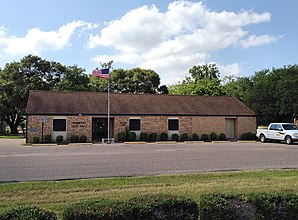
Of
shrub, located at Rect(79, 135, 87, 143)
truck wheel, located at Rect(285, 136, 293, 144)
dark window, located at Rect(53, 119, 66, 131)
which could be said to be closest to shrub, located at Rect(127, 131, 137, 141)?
shrub, located at Rect(79, 135, 87, 143)

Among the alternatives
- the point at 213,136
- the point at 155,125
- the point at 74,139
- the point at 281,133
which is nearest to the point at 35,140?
the point at 74,139

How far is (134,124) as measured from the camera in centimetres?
3031

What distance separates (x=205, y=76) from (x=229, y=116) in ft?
108

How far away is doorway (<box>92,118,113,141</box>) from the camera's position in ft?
98.5

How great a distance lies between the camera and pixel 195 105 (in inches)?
1344

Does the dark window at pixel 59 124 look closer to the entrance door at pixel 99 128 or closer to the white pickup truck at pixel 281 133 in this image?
the entrance door at pixel 99 128

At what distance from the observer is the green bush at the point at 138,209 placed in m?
3.99

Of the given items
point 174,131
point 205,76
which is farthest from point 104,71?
point 205,76

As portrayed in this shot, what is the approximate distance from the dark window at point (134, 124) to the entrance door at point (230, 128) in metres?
9.31

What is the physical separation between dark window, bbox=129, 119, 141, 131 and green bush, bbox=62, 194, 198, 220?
2561 centimetres

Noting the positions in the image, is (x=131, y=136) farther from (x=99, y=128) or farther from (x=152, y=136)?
(x=99, y=128)

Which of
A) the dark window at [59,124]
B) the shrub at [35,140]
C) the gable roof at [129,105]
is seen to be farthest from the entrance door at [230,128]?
the shrub at [35,140]

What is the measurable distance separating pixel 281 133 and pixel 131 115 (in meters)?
12.5

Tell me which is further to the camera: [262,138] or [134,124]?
[134,124]
